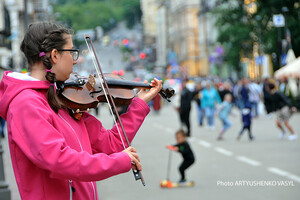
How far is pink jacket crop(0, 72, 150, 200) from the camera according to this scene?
2771 mm

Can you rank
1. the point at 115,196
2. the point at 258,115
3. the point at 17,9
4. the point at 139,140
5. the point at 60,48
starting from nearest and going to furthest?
the point at 60,48 < the point at 115,196 < the point at 139,140 < the point at 258,115 < the point at 17,9

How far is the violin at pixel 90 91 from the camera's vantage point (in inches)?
126

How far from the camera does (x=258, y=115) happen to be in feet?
96.9

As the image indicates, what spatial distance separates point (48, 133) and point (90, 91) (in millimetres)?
655

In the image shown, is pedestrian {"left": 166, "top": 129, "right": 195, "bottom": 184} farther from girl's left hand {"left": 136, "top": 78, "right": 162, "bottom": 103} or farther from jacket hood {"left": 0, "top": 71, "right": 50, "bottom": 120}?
jacket hood {"left": 0, "top": 71, "right": 50, "bottom": 120}

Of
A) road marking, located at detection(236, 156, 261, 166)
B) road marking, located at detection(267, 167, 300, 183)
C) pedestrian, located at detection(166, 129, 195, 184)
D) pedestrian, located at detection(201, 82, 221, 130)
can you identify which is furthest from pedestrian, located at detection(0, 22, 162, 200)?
pedestrian, located at detection(201, 82, 221, 130)

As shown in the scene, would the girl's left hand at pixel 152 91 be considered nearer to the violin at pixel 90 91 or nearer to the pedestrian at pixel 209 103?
the violin at pixel 90 91

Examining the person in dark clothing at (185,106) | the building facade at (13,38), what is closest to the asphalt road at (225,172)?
the person in dark clothing at (185,106)

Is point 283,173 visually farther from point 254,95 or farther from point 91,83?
point 254,95

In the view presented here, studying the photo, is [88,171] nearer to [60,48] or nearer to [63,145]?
[63,145]

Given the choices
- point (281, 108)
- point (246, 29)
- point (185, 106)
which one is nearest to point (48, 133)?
point (281, 108)

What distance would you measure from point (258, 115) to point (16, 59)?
21454 mm

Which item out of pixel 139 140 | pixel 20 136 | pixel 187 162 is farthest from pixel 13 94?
pixel 139 140

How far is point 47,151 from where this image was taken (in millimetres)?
2752
